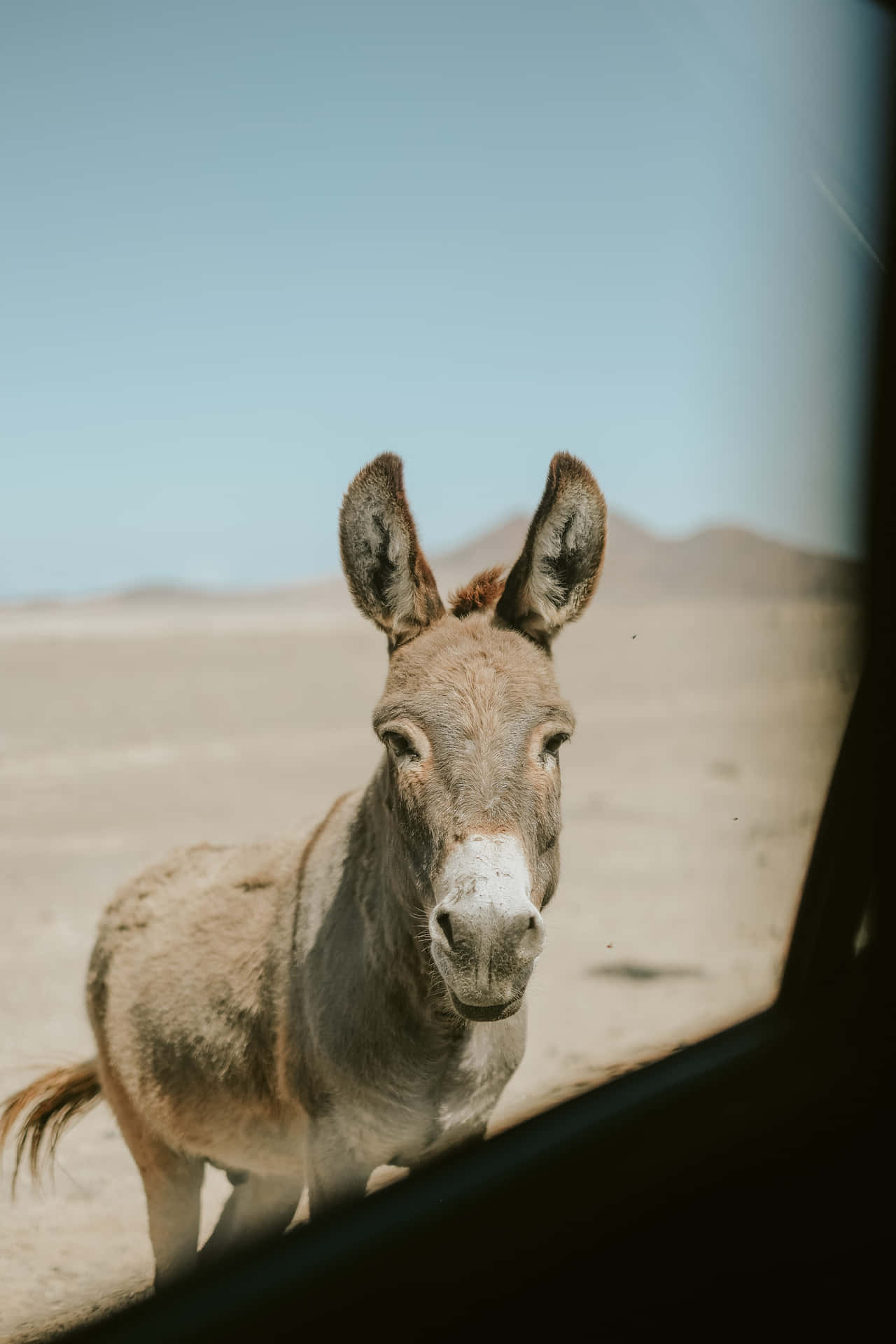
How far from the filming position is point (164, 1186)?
2.50 metres

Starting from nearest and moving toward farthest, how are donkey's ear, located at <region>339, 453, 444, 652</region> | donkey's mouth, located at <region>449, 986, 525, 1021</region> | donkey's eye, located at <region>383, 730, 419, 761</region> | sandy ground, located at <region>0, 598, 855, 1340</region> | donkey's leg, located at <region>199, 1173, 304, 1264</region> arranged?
donkey's mouth, located at <region>449, 986, 525, 1021</region> → donkey's eye, located at <region>383, 730, 419, 761</region> → donkey's ear, located at <region>339, 453, 444, 652</region> → donkey's leg, located at <region>199, 1173, 304, 1264</region> → sandy ground, located at <region>0, 598, 855, 1340</region>

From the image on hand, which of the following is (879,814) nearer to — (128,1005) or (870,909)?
(870,909)

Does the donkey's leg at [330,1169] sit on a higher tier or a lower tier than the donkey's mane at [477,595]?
lower

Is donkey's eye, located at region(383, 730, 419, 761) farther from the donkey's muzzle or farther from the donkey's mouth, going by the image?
the donkey's mouth

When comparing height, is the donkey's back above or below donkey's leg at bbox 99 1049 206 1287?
above

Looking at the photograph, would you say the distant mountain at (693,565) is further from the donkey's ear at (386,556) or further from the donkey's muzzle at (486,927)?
the donkey's muzzle at (486,927)

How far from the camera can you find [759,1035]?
3.50 metres

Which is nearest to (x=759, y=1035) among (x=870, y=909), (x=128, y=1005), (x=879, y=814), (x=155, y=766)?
(x=870, y=909)

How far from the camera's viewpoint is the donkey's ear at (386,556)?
6.63 feet

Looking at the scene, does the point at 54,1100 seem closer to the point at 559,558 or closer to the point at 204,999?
the point at 204,999

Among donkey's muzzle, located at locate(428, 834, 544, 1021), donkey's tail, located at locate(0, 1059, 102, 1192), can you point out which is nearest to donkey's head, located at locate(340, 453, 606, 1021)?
donkey's muzzle, located at locate(428, 834, 544, 1021)

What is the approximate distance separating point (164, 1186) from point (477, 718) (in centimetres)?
163

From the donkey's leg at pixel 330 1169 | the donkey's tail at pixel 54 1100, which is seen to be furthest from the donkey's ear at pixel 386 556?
the donkey's tail at pixel 54 1100

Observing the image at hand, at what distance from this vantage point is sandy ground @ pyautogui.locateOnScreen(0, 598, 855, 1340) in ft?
10.8
